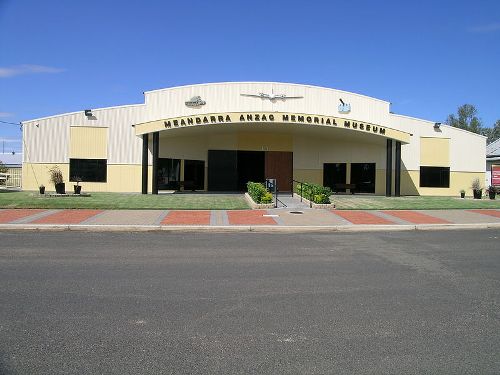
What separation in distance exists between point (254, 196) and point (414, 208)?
7286mm

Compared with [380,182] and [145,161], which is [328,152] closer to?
[380,182]

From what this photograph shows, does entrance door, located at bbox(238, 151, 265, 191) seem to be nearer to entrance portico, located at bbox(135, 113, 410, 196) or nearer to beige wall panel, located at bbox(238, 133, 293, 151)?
entrance portico, located at bbox(135, 113, 410, 196)

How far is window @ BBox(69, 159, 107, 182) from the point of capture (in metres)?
27.8

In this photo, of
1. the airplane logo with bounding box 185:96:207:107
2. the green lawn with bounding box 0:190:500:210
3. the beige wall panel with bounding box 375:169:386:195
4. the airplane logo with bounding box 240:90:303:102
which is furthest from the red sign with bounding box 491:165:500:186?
the airplane logo with bounding box 185:96:207:107

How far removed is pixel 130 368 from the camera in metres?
3.89

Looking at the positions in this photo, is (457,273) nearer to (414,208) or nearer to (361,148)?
(414,208)

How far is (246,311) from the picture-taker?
5547mm

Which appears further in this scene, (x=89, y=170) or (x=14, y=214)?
(x=89, y=170)

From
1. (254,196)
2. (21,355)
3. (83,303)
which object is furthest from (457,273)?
(254,196)

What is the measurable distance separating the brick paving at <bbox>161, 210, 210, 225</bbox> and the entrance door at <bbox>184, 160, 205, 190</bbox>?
1147 cm

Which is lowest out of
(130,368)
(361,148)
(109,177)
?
(130,368)

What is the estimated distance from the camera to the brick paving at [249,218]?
15.1 metres

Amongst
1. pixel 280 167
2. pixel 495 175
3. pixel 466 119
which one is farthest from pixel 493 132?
pixel 280 167

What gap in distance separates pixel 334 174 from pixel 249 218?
16.1 metres
